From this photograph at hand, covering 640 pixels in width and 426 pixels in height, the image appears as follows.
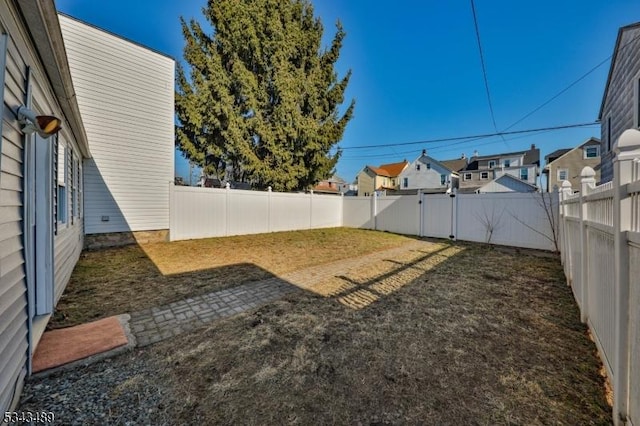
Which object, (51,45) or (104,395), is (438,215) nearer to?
(104,395)

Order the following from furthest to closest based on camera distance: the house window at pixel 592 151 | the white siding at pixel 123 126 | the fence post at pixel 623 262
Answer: the house window at pixel 592 151 < the white siding at pixel 123 126 < the fence post at pixel 623 262

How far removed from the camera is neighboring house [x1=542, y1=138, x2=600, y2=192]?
22000mm

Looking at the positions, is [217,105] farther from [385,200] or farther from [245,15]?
[385,200]

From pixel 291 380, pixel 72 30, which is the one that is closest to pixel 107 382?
pixel 291 380

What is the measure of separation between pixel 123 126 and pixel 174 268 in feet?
16.8

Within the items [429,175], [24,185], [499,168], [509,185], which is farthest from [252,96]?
[499,168]

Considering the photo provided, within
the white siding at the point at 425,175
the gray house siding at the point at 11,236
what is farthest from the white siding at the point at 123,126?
the white siding at the point at 425,175

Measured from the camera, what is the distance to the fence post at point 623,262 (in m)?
1.44

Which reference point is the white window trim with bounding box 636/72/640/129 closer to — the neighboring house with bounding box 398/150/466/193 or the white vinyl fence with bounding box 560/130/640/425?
the white vinyl fence with bounding box 560/130/640/425

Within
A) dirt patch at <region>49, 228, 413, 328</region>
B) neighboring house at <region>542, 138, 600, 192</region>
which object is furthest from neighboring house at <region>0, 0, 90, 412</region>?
neighboring house at <region>542, 138, 600, 192</region>

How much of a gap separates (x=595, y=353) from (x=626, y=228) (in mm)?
1678

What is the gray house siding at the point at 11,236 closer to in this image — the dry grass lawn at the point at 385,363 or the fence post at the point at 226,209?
the dry grass lawn at the point at 385,363

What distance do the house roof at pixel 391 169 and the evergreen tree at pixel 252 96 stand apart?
23224 mm

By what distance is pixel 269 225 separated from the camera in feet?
35.4
